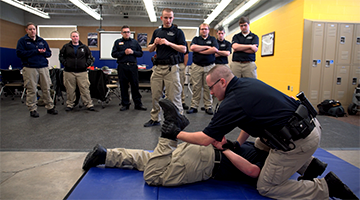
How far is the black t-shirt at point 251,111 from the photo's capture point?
1.31m

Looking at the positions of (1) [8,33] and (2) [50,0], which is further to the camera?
(1) [8,33]

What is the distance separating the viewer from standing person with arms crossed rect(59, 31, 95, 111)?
441 centimetres

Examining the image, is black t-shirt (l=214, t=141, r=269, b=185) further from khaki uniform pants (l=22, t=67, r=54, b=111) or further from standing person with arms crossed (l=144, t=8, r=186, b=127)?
khaki uniform pants (l=22, t=67, r=54, b=111)

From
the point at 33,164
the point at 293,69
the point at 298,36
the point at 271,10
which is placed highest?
the point at 271,10

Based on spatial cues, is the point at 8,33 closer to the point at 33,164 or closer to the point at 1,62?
the point at 1,62

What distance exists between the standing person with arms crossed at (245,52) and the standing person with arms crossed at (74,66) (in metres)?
3.00

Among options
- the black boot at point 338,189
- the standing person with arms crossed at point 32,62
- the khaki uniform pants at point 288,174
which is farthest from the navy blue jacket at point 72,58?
the black boot at point 338,189

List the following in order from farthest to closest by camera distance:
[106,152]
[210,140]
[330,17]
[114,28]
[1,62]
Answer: [114,28] < [1,62] < [330,17] < [106,152] < [210,140]

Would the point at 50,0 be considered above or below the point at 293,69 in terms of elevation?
above

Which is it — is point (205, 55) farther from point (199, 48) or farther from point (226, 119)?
point (226, 119)

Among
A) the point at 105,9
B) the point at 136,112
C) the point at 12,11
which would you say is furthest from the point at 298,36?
the point at 12,11

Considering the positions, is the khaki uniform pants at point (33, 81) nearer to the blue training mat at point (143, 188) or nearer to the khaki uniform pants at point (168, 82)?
the khaki uniform pants at point (168, 82)

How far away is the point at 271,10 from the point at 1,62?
1173cm

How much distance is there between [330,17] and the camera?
17.6 feet
